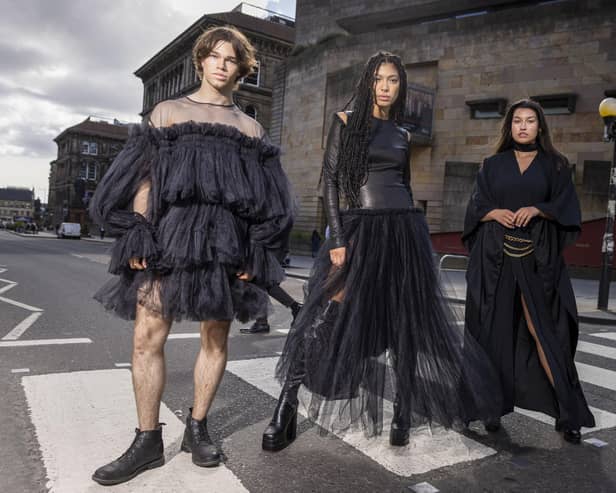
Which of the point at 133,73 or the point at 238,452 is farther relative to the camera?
the point at 133,73

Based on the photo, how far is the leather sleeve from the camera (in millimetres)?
3088

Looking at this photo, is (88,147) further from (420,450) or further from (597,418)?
(420,450)

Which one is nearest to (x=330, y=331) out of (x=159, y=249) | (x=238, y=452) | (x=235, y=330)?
(x=238, y=452)

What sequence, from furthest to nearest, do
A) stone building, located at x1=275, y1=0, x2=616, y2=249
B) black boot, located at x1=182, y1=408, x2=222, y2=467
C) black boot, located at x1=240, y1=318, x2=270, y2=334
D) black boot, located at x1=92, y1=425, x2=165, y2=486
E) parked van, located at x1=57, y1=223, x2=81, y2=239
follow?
parked van, located at x1=57, y1=223, x2=81, y2=239 → stone building, located at x1=275, y1=0, x2=616, y2=249 → black boot, located at x1=240, y1=318, x2=270, y2=334 → black boot, located at x1=182, y1=408, x2=222, y2=467 → black boot, located at x1=92, y1=425, x2=165, y2=486

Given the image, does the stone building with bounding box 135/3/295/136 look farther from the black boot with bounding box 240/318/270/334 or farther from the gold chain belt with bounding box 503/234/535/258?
the gold chain belt with bounding box 503/234/535/258

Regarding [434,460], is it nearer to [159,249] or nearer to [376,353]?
[376,353]

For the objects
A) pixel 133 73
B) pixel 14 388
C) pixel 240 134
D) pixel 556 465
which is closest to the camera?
pixel 240 134

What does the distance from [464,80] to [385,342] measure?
21.3m

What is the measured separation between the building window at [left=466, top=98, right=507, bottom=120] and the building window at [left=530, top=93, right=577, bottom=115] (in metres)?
1.32

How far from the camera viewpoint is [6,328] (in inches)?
235

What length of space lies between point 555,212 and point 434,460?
169cm

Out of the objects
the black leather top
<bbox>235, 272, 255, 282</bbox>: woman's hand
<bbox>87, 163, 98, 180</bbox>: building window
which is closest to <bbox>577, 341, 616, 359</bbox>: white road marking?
the black leather top

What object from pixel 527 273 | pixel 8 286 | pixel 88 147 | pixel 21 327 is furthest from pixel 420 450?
pixel 88 147

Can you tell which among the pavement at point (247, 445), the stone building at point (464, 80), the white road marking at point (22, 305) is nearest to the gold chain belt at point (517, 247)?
the pavement at point (247, 445)
